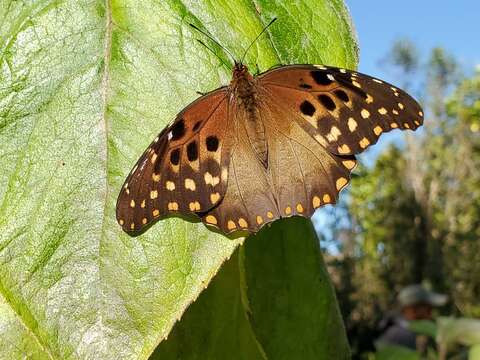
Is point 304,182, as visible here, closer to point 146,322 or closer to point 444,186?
point 146,322

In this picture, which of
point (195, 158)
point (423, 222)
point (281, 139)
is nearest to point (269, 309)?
point (195, 158)

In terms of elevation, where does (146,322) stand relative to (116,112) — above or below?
below

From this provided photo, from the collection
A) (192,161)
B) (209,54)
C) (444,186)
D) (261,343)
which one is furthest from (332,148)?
(444,186)

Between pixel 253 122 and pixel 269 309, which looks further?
pixel 253 122

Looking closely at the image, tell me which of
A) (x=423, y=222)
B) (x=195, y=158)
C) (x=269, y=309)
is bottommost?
(x=269, y=309)

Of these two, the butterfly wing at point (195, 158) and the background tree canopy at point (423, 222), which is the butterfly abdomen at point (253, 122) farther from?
the background tree canopy at point (423, 222)

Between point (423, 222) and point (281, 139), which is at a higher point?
point (423, 222)

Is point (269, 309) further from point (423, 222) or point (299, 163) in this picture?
point (423, 222)

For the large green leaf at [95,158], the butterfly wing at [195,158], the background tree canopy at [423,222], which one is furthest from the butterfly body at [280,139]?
the background tree canopy at [423,222]
